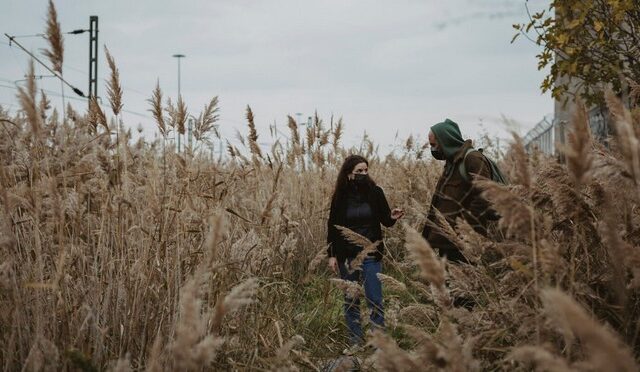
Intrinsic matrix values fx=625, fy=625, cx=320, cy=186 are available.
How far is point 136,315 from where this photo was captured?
8.50 feet

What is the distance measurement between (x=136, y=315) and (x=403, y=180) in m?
5.51

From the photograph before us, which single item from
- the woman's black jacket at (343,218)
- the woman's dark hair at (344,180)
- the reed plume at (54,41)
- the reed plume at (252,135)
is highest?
the reed plume at (54,41)

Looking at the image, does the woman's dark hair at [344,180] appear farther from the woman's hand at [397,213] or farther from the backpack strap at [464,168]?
the backpack strap at [464,168]

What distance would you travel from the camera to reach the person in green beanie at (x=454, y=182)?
434cm

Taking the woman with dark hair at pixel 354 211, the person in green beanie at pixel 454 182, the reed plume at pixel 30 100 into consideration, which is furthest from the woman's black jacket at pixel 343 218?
the reed plume at pixel 30 100

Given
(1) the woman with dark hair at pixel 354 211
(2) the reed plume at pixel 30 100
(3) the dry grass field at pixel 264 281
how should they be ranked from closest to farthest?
(3) the dry grass field at pixel 264 281
(2) the reed plume at pixel 30 100
(1) the woman with dark hair at pixel 354 211

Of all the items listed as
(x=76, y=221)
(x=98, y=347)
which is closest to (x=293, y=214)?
(x=76, y=221)

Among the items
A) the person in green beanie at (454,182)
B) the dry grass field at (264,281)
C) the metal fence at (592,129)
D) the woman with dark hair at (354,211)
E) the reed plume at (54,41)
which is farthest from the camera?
the woman with dark hair at (354,211)

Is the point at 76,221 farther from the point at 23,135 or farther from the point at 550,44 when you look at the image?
the point at 550,44

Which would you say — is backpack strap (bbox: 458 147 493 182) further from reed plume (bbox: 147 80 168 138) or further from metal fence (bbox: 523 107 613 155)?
reed plume (bbox: 147 80 168 138)

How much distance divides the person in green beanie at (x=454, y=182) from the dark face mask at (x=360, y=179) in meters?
0.59

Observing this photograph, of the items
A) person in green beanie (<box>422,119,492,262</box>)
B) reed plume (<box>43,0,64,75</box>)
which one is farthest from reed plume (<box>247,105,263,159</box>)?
reed plume (<box>43,0,64,75</box>)

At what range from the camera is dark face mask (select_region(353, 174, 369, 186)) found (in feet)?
16.4

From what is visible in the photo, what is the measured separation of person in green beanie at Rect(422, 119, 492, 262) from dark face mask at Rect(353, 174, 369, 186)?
0.59 m
